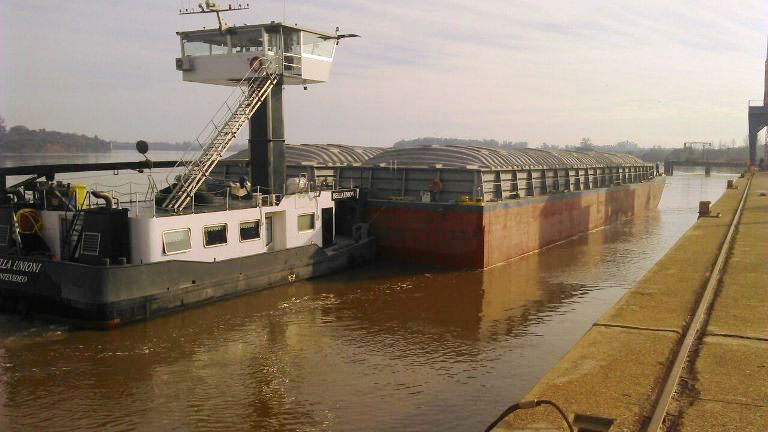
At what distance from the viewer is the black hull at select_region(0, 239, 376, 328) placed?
1341cm

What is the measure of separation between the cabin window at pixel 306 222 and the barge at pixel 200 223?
4 cm

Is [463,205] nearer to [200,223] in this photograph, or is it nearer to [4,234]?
[200,223]

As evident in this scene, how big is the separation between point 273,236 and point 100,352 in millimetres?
6946

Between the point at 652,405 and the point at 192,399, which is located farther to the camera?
the point at 192,399

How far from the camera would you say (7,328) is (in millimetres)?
13625

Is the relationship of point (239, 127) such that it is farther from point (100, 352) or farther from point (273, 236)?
point (100, 352)

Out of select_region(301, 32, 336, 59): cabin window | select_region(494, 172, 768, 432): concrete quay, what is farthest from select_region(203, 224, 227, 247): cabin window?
select_region(494, 172, 768, 432): concrete quay

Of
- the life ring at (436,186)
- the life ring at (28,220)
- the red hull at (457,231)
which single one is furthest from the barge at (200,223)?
the life ring at (436,186)

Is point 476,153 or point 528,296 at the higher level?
point 476,153

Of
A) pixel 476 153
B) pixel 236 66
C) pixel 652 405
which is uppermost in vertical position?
pixel 236 66

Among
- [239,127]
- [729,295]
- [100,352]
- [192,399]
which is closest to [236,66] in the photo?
[239,127]

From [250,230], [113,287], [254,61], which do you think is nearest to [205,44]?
[254,61]

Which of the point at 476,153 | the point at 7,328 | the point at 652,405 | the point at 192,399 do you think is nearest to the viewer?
the point at 652,405

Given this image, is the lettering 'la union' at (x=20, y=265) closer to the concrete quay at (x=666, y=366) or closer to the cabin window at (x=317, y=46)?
the cabin window at (x=317, y=46)
